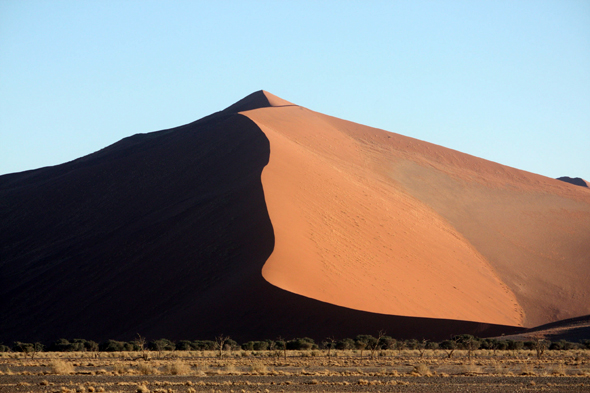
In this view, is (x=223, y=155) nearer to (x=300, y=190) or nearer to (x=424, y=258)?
(x=300, y=190)

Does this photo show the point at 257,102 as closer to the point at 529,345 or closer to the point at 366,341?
the point at 529,345

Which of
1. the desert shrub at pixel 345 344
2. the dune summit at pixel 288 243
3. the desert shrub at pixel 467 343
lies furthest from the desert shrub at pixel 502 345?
the desert shrub at pixel 345 344

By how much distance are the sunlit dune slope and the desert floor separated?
6.38 m

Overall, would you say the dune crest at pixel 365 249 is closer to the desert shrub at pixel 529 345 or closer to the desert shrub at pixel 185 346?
the desert shrub at pixel 529 345

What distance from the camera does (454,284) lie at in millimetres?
33688

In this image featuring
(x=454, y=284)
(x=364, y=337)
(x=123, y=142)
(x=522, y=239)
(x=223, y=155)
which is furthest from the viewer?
(x=123, y=142)

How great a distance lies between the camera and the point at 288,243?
98.5 ft

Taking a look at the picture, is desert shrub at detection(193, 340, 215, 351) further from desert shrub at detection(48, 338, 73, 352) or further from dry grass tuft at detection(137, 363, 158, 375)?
dry grass tuft at detection(137, 363, 158, 375)

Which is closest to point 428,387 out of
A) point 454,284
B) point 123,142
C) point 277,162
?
point 454,284

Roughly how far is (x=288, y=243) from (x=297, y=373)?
1384 cm

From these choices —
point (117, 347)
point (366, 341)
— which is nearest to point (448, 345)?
point (366, 341)

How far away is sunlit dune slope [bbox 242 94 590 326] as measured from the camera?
2983 cm

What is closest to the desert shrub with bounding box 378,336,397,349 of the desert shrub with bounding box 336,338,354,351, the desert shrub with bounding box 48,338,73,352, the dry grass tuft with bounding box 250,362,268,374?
the desert shrub with bounding box 336,338,354,351

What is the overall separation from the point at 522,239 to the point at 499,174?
1356 centimetres
